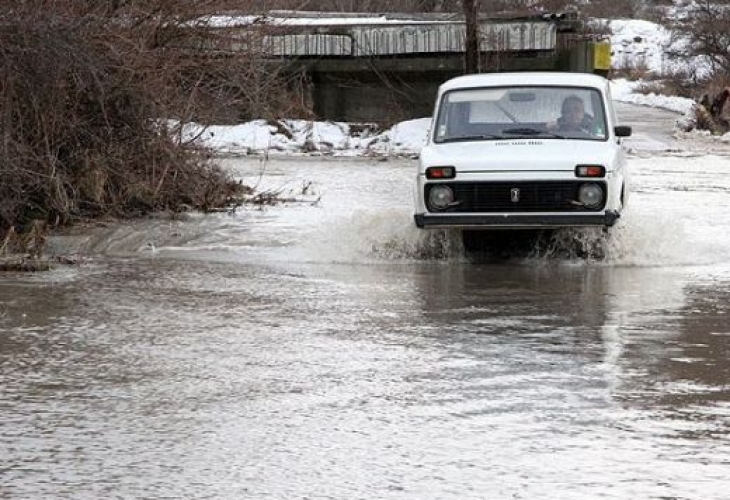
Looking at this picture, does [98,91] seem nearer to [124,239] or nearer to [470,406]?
[124,239]

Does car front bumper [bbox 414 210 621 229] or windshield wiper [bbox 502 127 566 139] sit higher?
windshield wiper [bbox 502 127 566 139]

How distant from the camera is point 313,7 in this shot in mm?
50094

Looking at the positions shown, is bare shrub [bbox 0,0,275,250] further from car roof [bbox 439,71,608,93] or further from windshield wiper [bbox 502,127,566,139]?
windshield wiper [bbox 502,127,566,139]

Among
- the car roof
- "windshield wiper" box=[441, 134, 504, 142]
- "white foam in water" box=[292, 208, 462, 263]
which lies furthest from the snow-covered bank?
"windshield wiper" box=[441, 134, 504, 142]

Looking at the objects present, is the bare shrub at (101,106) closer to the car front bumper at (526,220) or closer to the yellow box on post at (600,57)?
the car front bumper at (526,220)

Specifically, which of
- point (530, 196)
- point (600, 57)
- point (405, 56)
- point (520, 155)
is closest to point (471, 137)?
point (520, 155)

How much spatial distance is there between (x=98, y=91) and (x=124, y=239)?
1.71 m

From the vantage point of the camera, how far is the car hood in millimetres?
11984

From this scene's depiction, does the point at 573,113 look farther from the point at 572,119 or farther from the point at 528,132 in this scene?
the point at 528,132

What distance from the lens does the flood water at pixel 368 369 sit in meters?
5.87

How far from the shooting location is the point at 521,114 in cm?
1314

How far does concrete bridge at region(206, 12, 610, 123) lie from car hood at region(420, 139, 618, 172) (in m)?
18.9

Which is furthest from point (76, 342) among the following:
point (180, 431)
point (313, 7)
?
point (313, 7)

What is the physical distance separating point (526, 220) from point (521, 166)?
0.47 meters
